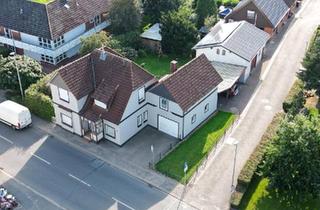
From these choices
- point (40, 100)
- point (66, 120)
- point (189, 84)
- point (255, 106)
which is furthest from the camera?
point (255, 106)

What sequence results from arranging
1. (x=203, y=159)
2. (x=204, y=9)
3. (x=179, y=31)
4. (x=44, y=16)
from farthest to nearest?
(x=204, y=9)
(x=179, y=31)
(x=44, y=16)
(x=203, y=159)

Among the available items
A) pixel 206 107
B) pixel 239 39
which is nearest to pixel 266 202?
pixel 206 107

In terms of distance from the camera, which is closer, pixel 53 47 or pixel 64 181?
pixel 64 181

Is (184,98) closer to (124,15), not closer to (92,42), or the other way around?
(92,42)

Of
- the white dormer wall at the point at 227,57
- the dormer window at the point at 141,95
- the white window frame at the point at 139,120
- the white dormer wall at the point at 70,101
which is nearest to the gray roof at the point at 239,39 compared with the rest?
the white dormer wall at the point at 227,57

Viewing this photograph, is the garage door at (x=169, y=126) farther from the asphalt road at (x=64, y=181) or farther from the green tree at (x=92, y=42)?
the green tree at (x=92, y=42)

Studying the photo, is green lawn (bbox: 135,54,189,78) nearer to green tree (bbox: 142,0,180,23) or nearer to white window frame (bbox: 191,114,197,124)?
green tree (bbox: 142,0,180,23)

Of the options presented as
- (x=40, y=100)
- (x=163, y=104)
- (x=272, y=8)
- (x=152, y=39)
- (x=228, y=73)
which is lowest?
(x=40, y=100)
